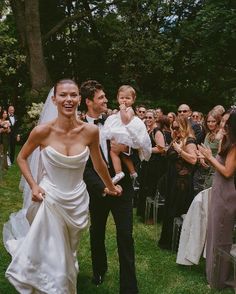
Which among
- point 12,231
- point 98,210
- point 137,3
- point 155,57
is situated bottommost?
point 12,231

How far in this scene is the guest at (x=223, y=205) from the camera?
5016 mm

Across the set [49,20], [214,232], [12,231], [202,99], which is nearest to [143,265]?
[214,232]

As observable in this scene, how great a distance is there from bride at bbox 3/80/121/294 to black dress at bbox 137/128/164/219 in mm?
4267

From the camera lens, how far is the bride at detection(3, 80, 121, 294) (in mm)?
3889

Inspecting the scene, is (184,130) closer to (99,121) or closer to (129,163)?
(129,163)

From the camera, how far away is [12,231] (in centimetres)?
557

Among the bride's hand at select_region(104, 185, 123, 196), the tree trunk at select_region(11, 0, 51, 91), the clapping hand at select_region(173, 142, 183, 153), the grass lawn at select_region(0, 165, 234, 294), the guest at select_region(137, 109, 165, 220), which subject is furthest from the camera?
the tree trunk at select_region(11, 0, 51, 91)

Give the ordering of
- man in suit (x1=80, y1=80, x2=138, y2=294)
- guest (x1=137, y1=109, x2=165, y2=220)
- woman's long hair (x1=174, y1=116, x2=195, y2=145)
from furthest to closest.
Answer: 1. guest (x1=137, y1=109, x2=165, y2=220)
2. woman's long hair (x1=174, y1=116, x2=195, y2=145)
3. man in suit (x1=80, y1=80, x2=138, y2=294)

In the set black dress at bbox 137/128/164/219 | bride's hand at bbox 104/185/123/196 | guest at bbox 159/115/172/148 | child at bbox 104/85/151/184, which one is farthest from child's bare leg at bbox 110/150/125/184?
guest at bbox 159/115/172/148

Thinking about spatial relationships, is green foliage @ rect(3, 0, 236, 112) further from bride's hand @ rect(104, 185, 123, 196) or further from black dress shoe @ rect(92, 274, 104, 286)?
bride's hand @ rect(104, 185, 123, 196)

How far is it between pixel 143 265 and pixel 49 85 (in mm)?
16664

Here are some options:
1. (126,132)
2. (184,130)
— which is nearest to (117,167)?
(126,132)

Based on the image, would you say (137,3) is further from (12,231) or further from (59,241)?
(59,241)

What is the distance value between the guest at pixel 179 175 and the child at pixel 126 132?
1259 millimetres
